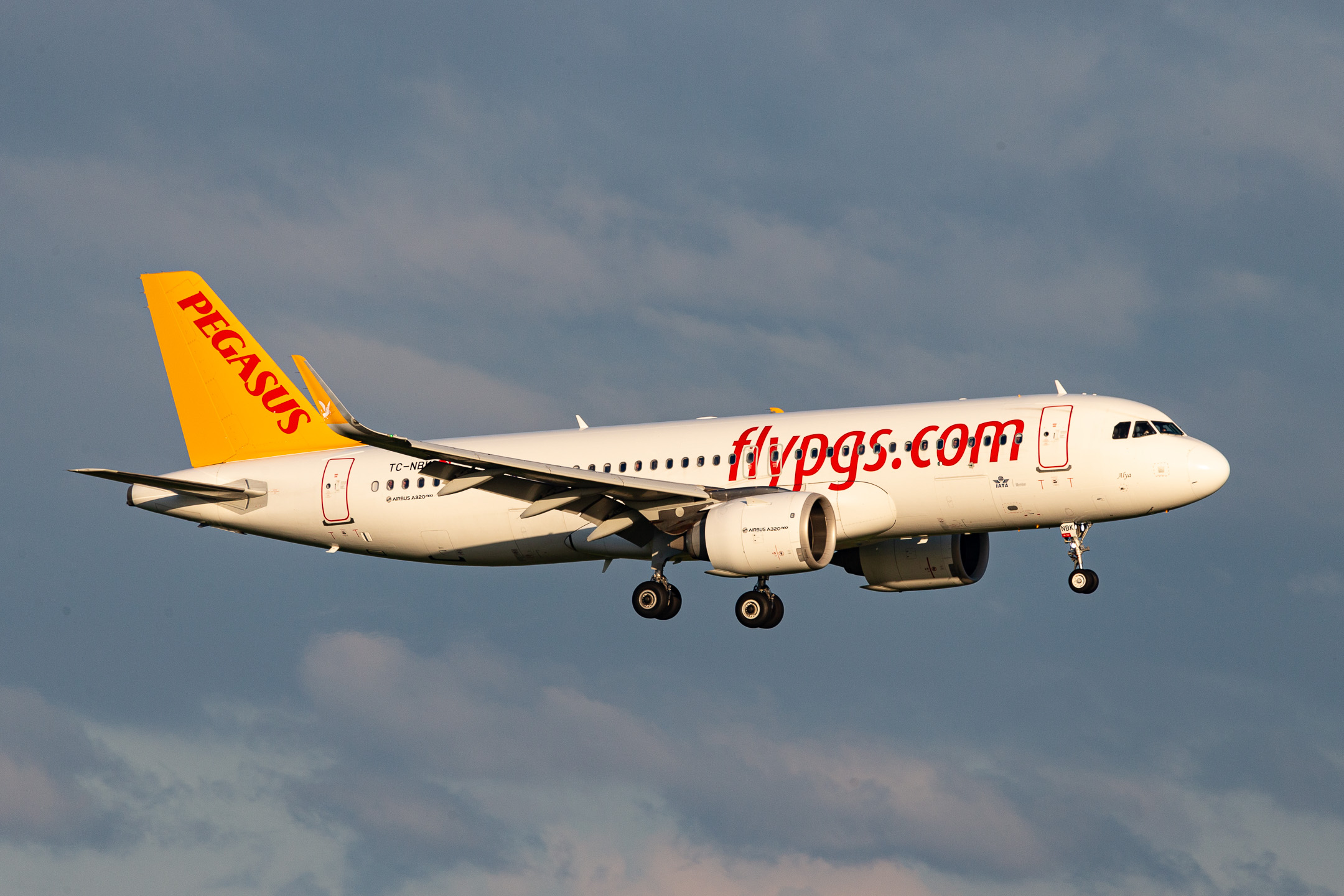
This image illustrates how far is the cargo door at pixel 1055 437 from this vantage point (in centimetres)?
4044

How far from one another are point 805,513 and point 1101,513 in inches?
282

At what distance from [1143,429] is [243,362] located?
2696 centimetres

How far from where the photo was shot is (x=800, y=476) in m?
42.8

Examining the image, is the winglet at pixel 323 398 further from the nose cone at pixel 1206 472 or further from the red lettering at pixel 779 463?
the nose cone at pixel 1206 472

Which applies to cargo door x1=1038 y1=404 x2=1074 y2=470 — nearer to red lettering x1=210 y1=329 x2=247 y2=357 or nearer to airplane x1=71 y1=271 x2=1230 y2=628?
airplane x1=71 y1=271 x2=1230 y2=628

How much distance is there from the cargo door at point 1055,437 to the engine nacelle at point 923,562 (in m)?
6.36

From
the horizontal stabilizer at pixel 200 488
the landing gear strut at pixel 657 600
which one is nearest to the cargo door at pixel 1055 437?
the landing gear strut at pixel 657 600

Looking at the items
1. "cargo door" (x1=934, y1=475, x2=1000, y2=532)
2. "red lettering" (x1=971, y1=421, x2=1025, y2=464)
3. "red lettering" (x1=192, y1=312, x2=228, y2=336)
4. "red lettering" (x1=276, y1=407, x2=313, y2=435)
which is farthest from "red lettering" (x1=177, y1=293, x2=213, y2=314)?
"red lettering" (x1=971, y1=421, x2=1025, y2=464)

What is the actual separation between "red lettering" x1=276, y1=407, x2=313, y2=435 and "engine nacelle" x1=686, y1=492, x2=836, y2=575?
49.2 ft

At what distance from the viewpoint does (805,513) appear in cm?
4056

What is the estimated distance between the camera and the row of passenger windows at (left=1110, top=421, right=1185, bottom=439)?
4047 centimetres

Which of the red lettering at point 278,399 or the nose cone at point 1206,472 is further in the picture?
the red lettering at point 278,399

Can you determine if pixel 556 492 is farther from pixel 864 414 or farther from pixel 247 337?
pixel 247 337

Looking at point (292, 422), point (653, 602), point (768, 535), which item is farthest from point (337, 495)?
point (768, 535)
